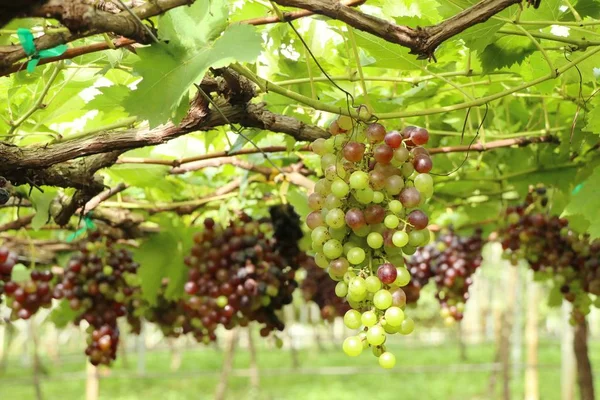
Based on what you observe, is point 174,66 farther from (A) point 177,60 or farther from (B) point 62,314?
(B) point 62,314

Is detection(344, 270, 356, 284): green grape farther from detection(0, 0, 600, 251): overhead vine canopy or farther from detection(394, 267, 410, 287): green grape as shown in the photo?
detection(0, 0, 600, 251): overhead vine canopy

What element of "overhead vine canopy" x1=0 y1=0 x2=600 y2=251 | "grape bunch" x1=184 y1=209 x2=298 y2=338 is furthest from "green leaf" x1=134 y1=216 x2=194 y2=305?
"grape bunch" x1=184 y1=209 x2=298 y2=338

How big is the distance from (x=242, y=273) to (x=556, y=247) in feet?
4.11

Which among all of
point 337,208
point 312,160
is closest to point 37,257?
point 312,160

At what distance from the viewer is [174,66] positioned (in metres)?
0.98

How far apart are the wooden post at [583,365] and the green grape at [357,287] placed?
2431mm

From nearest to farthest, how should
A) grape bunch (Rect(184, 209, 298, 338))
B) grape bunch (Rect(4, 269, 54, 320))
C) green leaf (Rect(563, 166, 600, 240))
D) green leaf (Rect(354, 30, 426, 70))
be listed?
green leaf (Rect(354, 30, 426, 70))
green leaf (Rect(563, 166, 600, 240))
grape bunch (Rect(184, 209, 298, 338))
grape bunch (Rect(4, 269, 54, 320))

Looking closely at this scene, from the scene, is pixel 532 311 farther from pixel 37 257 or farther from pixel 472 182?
pixel 37 257

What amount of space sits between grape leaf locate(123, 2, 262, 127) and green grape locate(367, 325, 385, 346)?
0.47 m

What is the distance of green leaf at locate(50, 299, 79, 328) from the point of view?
10.4 feet

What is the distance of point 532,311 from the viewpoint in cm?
835

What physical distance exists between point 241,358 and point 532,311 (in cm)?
1441

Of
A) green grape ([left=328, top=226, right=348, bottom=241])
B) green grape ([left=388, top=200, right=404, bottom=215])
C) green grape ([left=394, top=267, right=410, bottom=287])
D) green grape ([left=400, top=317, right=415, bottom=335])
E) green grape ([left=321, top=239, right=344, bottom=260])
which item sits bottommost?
green grape ([left=400, top=317, right=415, bottom=335])

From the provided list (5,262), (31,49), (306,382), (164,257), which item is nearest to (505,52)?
(31,49)
